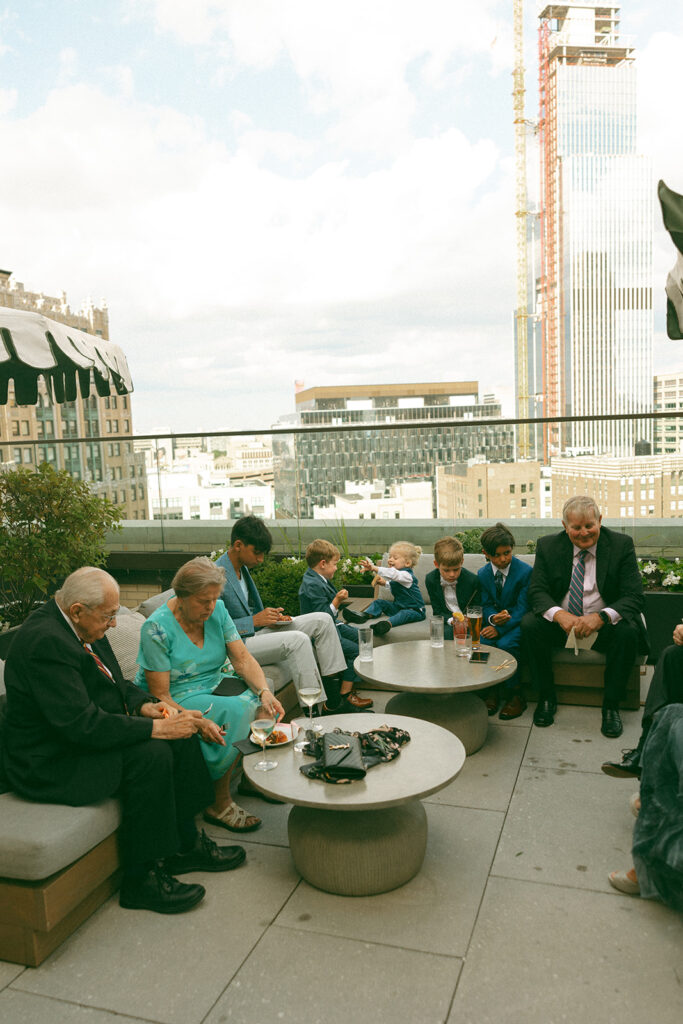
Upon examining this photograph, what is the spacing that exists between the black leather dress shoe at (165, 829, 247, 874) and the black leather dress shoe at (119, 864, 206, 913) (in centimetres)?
11

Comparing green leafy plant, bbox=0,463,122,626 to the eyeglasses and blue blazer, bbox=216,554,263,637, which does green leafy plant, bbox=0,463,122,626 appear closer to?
blue blazer, bbox=216,554,263,637

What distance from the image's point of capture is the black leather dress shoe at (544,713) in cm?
394

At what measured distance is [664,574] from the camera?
4.84m

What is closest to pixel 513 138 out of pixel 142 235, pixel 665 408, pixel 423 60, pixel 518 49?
pixel 518 49

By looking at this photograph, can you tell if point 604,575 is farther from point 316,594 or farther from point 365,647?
point 316,594

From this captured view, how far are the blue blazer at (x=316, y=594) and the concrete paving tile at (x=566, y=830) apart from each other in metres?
1.43

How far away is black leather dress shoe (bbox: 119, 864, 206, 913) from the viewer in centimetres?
247

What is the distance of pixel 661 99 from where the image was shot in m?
124

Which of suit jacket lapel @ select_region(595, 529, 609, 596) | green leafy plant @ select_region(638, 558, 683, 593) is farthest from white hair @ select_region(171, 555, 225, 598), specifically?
green leafy plant @ select_region(638, 558, 683, 593)

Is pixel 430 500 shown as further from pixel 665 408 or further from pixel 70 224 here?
pixel 70 224

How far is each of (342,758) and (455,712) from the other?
3.99 ft

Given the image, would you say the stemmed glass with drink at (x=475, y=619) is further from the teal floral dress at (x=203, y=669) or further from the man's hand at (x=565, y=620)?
the teal floral dress at (x=203, y=669)

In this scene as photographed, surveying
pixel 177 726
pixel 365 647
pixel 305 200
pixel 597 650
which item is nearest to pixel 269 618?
pixel 365 647

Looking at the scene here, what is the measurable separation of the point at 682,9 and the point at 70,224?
228 feet
